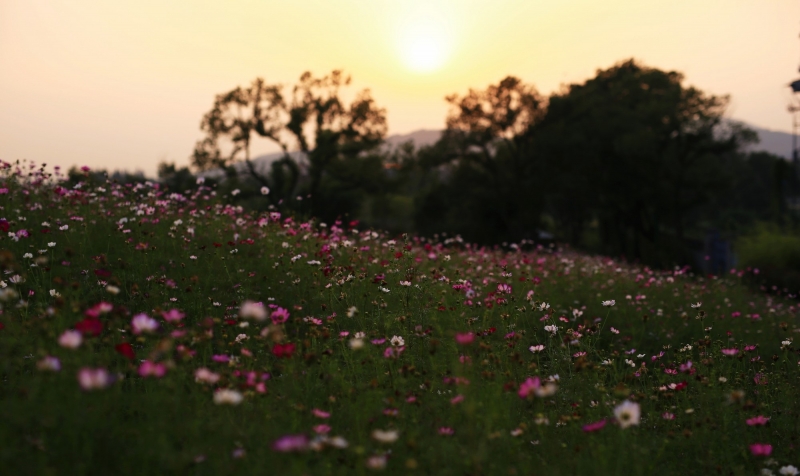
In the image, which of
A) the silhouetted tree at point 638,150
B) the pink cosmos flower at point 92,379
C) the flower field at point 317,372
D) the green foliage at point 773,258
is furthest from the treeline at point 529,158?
the pink cosmos flower at point 92,379

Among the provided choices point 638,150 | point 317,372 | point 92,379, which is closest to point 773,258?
point 638,150

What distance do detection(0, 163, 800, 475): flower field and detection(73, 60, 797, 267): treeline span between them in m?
18.7

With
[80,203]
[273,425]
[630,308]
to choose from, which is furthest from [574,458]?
[80,203]

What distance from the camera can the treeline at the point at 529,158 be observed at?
27859 mm

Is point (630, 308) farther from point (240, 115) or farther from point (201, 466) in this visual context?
point (240, 115)

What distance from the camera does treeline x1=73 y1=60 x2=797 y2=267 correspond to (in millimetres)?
27859

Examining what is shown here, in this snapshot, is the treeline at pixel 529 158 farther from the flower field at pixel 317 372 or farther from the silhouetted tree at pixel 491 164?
the flower field at pixel 317 372

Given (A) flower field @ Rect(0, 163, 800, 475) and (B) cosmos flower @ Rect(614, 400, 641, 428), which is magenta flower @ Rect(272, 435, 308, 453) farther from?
(B) cosmos flower @ Rect(614, 400, 641, 428)

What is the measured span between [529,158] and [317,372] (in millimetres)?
28210

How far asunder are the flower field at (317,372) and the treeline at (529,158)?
1865 cm

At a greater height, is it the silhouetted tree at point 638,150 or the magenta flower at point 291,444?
the silhouetted tree at point 638,150

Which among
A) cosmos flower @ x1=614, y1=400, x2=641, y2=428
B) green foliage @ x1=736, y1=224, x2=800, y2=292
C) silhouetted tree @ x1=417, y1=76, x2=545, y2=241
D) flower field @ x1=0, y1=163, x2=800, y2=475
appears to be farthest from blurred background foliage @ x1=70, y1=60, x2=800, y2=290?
cosmos flower @ x1=614, y1=400, x2=641, y2=428

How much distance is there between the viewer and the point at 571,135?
29094 mm

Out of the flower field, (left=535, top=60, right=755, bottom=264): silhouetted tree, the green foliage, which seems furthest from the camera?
(left=535, top=60, right=755, bottom=264): silhouetted tree
